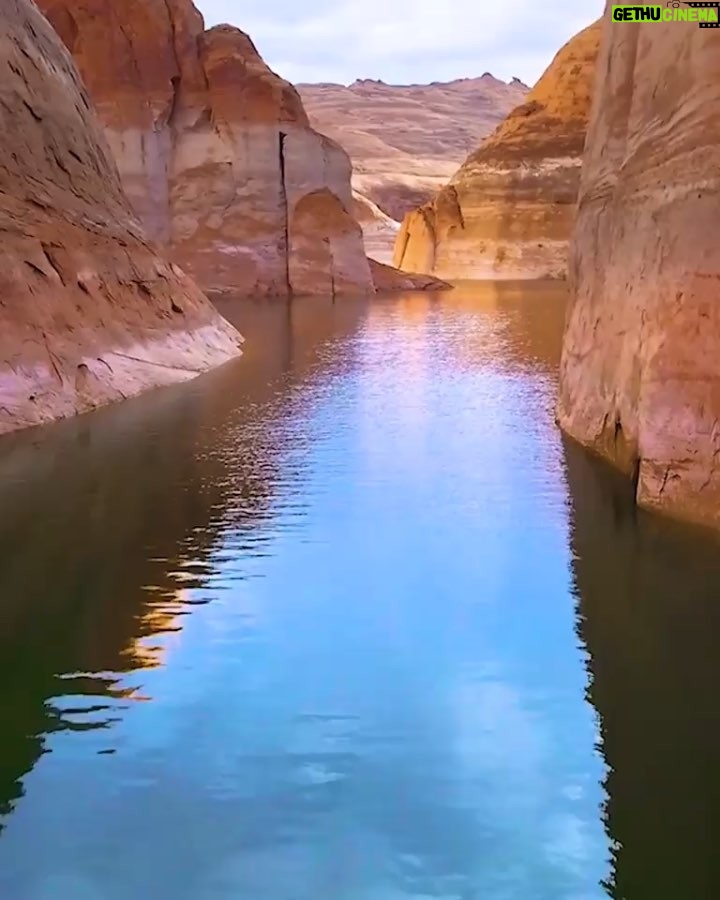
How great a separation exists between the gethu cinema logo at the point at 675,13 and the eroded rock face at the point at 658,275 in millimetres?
71

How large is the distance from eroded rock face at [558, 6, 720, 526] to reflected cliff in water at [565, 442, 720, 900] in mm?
555

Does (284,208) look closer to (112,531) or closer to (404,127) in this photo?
(112,531)

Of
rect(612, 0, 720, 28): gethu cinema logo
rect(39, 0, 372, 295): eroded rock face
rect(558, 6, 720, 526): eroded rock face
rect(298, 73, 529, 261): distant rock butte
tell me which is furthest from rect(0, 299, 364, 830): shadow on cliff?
rect(298, 73, 529, 261): distant rock butte

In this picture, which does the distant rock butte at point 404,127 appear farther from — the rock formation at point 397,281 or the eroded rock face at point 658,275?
the eroded rock face at point 658,275

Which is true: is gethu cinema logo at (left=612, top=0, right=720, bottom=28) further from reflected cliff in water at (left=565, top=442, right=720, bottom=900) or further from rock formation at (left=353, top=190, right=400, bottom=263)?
rock formation at (left=353, top=190, right=400, bottom=263)

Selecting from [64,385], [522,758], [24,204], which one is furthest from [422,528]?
[24,204]

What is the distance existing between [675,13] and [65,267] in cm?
680

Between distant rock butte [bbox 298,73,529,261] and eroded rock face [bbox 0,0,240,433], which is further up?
distant rock butte [bbox 298,73,529,261]

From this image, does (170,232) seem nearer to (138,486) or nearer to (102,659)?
(138,486)

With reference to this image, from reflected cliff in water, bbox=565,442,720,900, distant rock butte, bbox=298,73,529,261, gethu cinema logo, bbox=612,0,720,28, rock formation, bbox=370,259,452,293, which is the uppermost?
distant rock butte, bbox=298,73,529,261

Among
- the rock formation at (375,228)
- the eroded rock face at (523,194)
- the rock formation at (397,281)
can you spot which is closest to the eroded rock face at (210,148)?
the rock formation at (397,281)

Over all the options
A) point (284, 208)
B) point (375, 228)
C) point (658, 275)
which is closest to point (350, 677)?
point (658, 275)

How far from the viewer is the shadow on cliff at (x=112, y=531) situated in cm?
430

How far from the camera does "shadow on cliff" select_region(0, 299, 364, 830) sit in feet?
14.1
